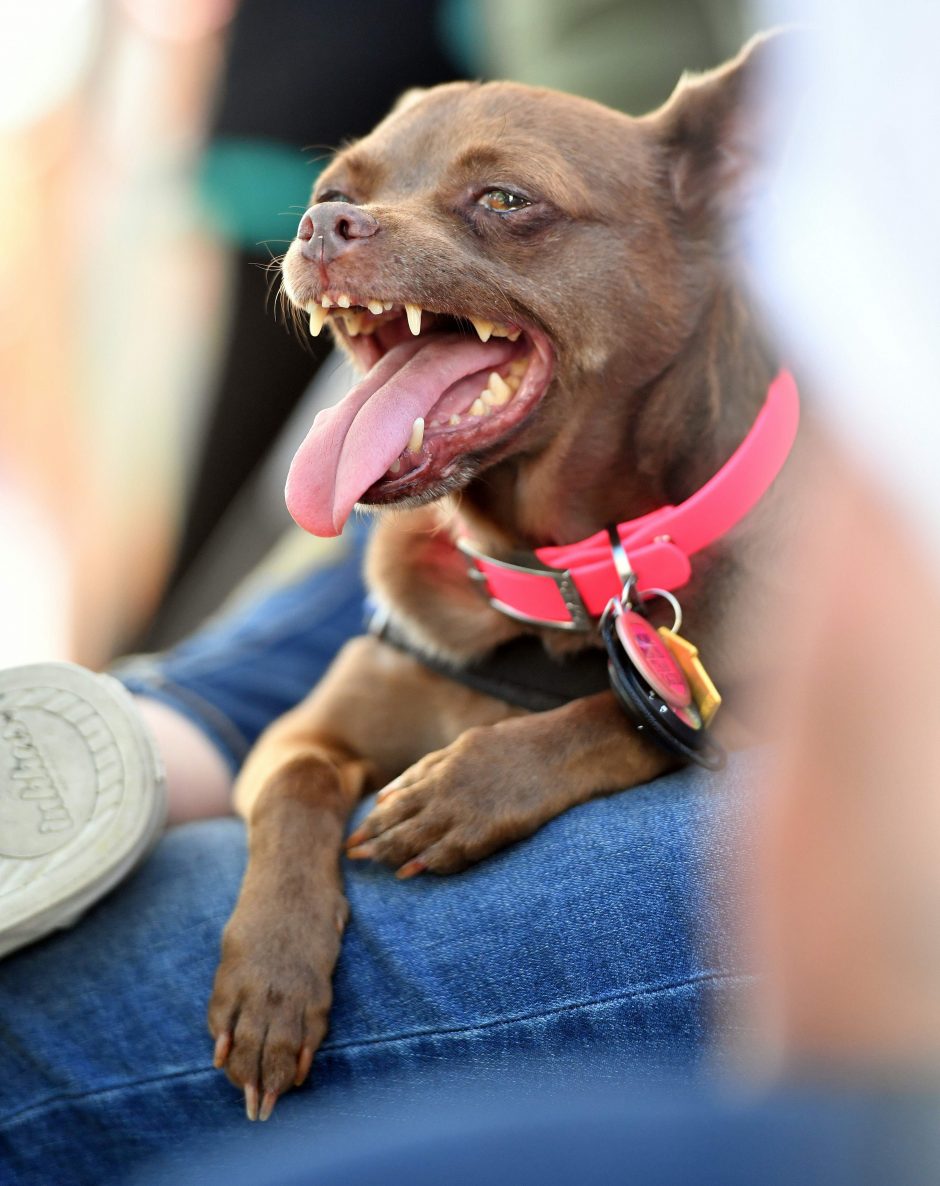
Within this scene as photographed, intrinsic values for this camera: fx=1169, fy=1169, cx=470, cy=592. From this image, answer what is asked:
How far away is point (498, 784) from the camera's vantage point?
1599mm

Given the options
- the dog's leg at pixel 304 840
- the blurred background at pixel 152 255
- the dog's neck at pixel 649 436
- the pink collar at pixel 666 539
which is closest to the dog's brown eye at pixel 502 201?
the dog's neck at pixel 649 436

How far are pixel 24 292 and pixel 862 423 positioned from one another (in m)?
3.05

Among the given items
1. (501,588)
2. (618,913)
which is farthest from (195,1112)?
(501,588)

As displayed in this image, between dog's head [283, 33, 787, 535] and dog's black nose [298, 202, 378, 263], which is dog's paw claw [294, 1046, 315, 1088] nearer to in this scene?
dog's head [283, 33, 787, 535]

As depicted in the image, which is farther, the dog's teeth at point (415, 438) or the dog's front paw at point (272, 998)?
the dog's teeth at point (415, 438)

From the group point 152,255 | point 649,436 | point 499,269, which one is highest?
point 499,269

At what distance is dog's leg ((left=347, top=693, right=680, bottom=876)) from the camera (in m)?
1.58

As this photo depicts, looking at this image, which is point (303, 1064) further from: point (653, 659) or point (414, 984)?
point (653, 659)

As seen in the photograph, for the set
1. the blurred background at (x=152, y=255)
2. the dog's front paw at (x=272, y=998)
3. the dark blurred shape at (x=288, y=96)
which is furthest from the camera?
the dark blurred shape at (x=288, y=96)

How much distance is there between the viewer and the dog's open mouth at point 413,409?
1.70m

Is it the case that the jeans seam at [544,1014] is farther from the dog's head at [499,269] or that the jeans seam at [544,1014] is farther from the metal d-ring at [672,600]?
the dog's head at [499,269]

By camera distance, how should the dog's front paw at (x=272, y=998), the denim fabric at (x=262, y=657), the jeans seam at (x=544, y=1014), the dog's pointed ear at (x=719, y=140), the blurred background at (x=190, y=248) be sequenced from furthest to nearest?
the blurred background at (x=190, y=248)
the denim fabric at (x=262, y=657)
the dog's pointed ear at (x=719, y=140)
the dog's front paw at (x=272, y=998)
the jeans seam at (x=544, y=1014)

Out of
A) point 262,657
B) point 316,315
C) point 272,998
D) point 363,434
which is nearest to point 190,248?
point 262,657

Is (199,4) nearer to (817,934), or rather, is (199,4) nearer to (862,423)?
(862,423)
